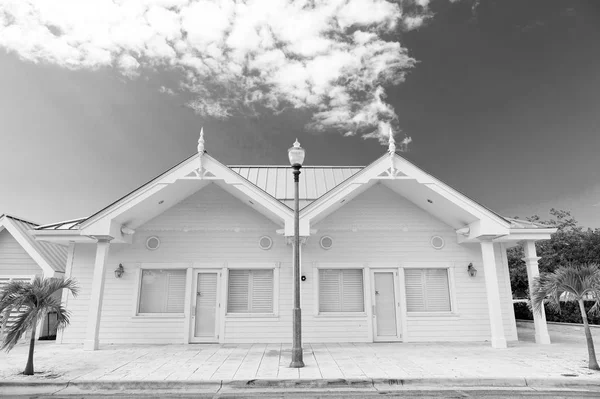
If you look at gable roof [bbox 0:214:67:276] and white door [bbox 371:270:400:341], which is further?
gable roof [bbox 0:214:67:276]

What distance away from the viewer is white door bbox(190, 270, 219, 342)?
10.3 m

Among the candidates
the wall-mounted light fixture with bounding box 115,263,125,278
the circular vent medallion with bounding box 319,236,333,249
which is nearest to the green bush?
the circular vent medallion with bounding box 319,236,333,249

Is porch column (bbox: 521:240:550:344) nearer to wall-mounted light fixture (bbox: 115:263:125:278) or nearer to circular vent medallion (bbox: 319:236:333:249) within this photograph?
circular vent medallion (bbox: 319:236:333:249)

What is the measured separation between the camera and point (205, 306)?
1048 centimetres

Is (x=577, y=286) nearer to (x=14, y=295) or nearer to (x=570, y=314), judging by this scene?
(x=570, y=314)

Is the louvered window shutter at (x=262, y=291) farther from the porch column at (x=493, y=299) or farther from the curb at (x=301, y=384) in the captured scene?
the porch column at (x=493, y=299)

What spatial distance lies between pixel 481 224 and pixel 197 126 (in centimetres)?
2332

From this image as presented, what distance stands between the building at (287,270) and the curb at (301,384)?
163 inches

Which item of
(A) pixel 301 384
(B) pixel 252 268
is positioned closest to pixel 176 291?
(B) pixel 252 268

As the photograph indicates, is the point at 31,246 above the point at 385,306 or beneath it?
above

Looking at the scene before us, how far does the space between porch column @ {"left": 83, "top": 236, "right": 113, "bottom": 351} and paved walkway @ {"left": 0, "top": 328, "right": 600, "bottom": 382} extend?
32 centimetres

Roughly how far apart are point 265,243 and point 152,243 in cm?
346

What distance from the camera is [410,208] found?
11.2 m

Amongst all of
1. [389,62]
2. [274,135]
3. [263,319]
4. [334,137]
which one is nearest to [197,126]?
[274,135]
